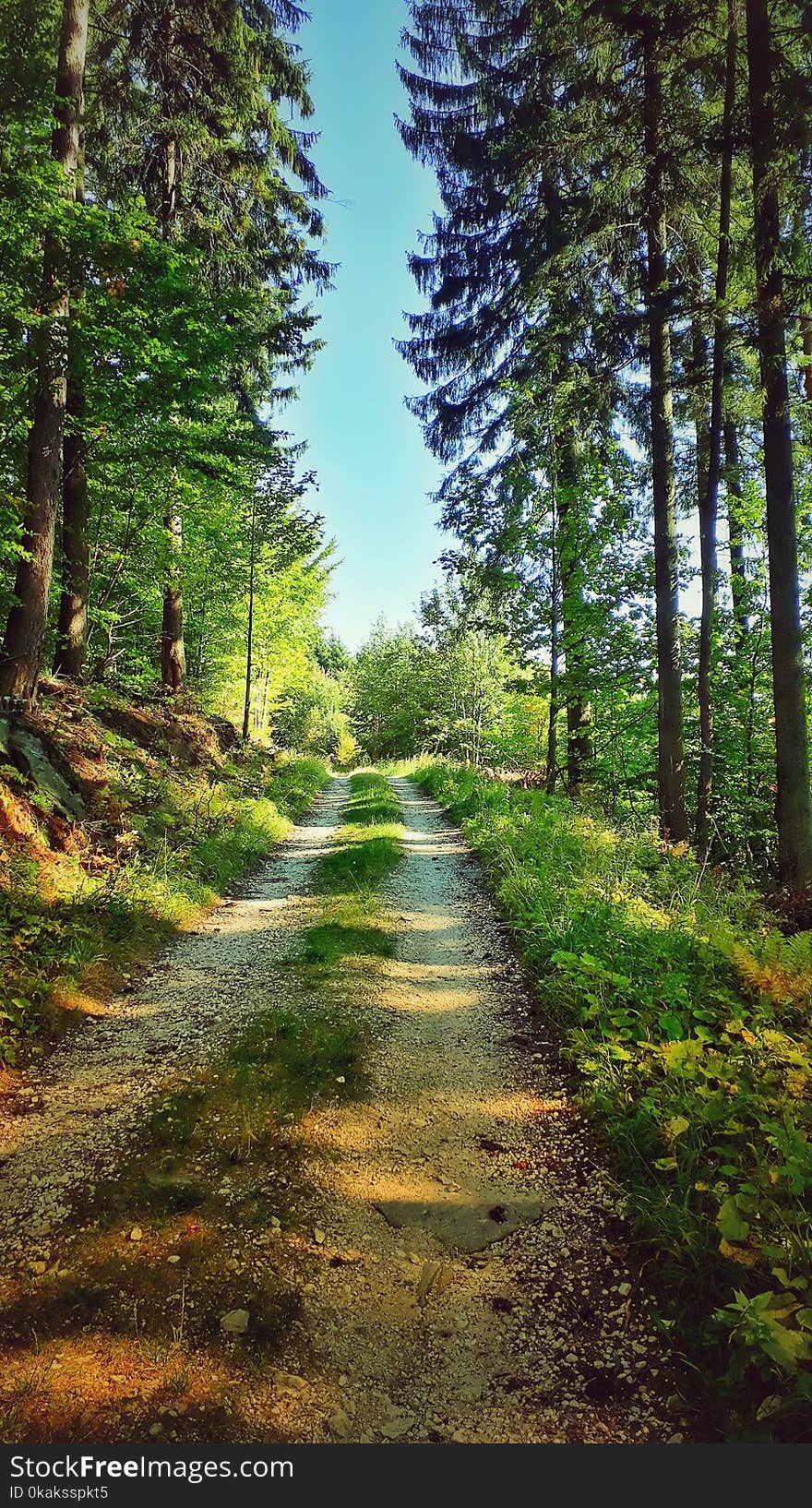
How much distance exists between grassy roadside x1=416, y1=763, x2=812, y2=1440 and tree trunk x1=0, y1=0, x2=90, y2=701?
6421mm

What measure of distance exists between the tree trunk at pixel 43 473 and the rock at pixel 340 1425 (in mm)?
7478

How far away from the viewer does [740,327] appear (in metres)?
7.51

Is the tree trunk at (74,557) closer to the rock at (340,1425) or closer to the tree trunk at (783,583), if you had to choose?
the tree trunk at (783,583)

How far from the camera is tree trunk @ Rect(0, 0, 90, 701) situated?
24.2ft

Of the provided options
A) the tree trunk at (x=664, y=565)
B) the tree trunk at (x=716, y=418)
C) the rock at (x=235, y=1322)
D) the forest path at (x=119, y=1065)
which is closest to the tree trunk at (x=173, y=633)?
the forest path at (x=119, y=1065)

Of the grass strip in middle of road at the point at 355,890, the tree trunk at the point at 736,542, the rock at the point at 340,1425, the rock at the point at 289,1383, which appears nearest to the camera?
the rock at the point at 340,1425

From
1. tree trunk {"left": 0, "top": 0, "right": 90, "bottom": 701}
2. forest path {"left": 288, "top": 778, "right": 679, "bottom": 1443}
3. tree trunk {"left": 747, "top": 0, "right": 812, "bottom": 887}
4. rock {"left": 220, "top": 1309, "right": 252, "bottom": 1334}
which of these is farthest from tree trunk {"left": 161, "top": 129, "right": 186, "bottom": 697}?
rock {"left": 220, "top": 1309, "right": 252, "bottom": 1334}

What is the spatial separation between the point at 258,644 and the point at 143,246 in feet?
40.3

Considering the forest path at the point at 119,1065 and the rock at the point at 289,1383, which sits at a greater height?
the forest path at the point at 119,1065

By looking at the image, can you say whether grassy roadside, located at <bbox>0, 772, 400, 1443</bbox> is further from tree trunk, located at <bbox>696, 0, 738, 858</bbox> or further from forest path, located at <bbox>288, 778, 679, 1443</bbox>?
tree trunk, located at <bbox>696, 0, 738, 858</bbox>

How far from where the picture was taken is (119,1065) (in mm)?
4094

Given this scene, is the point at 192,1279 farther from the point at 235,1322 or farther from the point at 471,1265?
the point at 471,1265

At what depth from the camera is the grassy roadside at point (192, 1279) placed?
Result: 6.63ft

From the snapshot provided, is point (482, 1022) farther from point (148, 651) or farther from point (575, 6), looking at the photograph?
point (148, 651)
